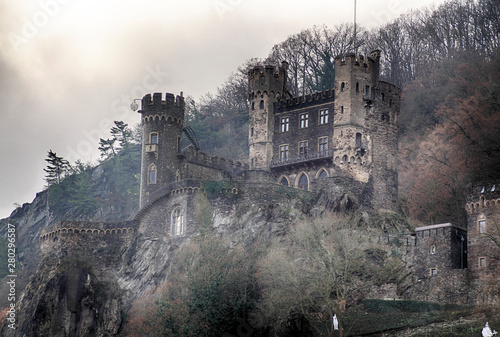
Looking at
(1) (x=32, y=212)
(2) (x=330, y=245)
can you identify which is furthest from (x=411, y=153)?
(1) (x=32, y=212)

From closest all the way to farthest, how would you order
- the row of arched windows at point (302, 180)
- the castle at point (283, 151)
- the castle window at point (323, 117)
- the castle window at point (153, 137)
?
the castle at point (283, 151) → the row of arched windows at point (302, 180) → the castle window at point (323, 117) → the castle window at point (153, 137)

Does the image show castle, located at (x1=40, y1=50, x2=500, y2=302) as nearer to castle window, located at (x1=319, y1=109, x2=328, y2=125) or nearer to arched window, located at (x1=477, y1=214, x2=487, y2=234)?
castle window, located at (x1=319, y1=109, x2=328, y2=125)

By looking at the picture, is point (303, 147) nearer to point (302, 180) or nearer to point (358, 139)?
point (302, 180)

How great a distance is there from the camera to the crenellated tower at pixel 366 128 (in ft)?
197

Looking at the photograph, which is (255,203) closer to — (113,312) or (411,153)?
(113,312)

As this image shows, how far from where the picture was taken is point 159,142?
6372 cm

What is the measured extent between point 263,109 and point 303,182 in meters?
6.88

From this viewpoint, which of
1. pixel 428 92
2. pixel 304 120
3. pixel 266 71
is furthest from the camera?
pixel 428 92

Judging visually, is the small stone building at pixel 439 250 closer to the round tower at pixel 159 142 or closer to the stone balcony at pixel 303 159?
the stone balcony at pixel 303 159

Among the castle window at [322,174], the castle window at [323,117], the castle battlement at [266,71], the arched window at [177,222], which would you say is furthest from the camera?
the castle battlement at [266,71]

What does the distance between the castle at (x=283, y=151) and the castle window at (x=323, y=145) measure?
0.08m

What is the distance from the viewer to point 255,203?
5881 cm

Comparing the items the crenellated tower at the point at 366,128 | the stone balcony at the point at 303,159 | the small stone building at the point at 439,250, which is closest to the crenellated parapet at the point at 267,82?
the stone balcony at the point at 303,159

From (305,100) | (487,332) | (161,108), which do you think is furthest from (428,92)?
(487,332)
